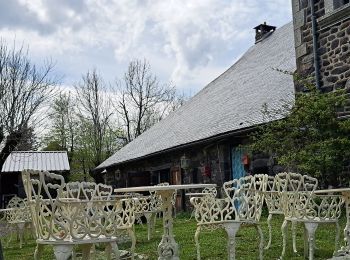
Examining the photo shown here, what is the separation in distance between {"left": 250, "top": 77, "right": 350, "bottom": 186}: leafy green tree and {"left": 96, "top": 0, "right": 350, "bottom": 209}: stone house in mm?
509

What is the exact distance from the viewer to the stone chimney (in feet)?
63.3

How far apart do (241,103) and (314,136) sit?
15.1 feet

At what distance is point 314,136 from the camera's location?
346 inches

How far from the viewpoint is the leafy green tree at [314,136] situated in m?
8.38

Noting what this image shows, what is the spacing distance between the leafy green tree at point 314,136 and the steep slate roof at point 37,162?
51.8ft

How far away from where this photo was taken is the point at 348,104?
8945 mm

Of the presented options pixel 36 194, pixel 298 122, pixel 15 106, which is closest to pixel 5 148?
pixel 15 106

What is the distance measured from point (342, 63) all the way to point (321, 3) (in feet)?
4.34

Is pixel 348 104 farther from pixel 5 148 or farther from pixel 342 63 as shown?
pixel 5 148

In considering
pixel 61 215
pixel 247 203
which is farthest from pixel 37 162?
pixel 61 215

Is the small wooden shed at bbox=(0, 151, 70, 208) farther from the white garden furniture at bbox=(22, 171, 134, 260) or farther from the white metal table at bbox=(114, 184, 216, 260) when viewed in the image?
the white garden furniture at bbox=(22, 171, 134, 260)

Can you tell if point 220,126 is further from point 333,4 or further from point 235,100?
point 333,4

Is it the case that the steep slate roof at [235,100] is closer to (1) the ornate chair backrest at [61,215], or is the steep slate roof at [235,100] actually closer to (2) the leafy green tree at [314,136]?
(2) the leafy green tree at [314,136]

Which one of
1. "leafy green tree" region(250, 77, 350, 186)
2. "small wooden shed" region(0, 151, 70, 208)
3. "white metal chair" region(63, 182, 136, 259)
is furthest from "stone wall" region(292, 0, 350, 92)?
"small wooden shed" region(0, 151, 70, 208)
